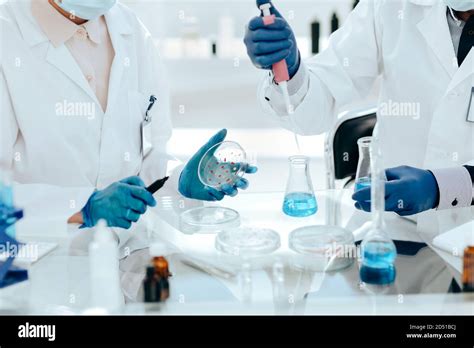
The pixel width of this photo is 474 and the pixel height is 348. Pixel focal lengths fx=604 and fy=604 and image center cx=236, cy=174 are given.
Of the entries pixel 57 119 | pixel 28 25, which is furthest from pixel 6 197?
pixel 28 25

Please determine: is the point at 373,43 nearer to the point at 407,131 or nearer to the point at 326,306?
the point at 407,131

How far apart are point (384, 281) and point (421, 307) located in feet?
0.36

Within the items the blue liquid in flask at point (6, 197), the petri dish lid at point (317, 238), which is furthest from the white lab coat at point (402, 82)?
the blue liquid in flask at point (6, 197)

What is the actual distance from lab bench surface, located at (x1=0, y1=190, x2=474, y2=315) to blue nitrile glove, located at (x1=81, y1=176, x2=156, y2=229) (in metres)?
0.09

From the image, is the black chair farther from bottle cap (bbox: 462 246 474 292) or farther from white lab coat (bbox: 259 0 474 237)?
bottle cap (bbox: 462 246 474 292)

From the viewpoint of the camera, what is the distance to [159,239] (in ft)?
4.90

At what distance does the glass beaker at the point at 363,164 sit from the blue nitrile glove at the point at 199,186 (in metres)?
0.29

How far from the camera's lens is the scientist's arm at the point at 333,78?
1.86 meters

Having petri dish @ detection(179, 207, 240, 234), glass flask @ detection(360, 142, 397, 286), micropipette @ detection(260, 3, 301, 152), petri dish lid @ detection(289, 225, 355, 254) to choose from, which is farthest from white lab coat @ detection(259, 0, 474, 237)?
glass flask @ detection(360, 142, 397, 286)

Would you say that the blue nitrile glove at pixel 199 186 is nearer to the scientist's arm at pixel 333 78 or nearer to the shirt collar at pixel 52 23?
the scientist's arm at pixel 333 78

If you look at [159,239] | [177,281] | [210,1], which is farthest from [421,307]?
[210,1]

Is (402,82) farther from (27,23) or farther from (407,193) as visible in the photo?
(27,23)
